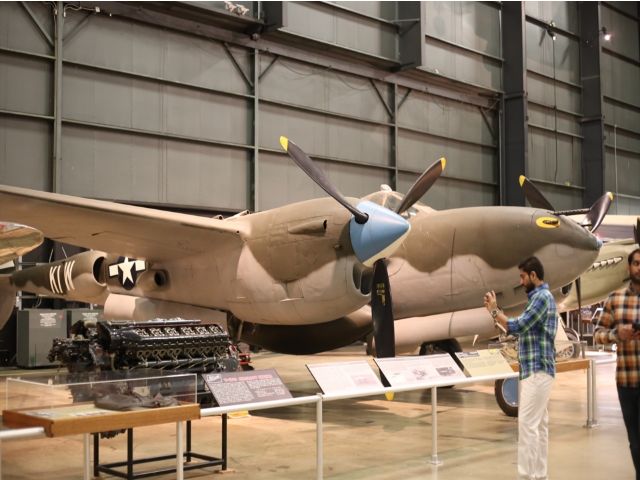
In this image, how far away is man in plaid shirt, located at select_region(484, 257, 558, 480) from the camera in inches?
225

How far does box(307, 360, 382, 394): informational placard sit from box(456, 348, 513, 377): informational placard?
1.42 meters

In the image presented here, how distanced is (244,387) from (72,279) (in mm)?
8127

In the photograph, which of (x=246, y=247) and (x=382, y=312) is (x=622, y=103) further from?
(x=246, y=247)

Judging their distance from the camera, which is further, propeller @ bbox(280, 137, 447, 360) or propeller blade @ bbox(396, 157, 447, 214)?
propeller blade @ bbox(396, 157, 447, 214)

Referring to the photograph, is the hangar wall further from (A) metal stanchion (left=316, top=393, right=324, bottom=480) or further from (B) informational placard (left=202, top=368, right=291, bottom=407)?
(A) metal stanchion (left=316, top=393, right=324, bottom=480)

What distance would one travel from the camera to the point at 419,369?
7.14 metres

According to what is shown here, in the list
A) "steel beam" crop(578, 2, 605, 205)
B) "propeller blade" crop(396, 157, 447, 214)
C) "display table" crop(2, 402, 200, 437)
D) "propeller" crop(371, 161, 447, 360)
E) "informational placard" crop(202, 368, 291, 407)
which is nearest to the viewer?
"display table" crop(2, 402, 200, 437)

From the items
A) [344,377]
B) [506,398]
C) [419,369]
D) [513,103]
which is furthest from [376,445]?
[513,103]

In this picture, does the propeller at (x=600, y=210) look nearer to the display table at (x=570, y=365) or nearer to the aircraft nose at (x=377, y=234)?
the display table at (x=570, y=365)

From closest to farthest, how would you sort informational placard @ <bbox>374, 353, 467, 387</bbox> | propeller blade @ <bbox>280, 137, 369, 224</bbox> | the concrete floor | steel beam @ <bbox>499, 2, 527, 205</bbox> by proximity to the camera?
the concrete floor
informational placard @ <bbox>374, 353, 467, 387</bbox>
propeller blade @ <bbox>280, 137, 369, 224</bbox>
steel beam @ <bbox>499, 2, 527, 205</bbox>

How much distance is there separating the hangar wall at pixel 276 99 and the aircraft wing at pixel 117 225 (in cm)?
701

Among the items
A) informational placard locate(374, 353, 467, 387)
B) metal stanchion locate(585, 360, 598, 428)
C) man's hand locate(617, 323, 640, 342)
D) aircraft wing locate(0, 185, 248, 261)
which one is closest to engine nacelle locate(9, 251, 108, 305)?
aircraft wing locate(0, 185, 248, 261)

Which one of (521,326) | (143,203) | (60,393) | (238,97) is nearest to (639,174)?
(238,97)

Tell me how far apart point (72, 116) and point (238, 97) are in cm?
486
